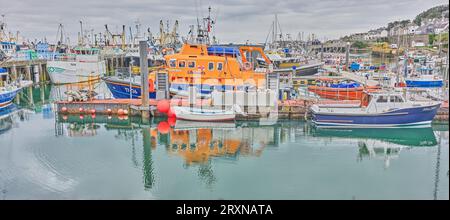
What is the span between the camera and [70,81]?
3400cm

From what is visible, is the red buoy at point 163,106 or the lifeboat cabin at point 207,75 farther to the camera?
the lifeboat cabin at point 207,75

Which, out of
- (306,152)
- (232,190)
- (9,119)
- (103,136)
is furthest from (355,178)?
(9,119)

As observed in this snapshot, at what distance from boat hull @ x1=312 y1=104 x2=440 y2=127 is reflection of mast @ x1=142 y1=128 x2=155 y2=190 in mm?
7515

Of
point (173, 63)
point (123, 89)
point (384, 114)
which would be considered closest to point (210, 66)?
point (173, 63)

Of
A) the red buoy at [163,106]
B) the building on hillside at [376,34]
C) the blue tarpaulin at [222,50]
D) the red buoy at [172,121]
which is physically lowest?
the red buoy at [172,121]

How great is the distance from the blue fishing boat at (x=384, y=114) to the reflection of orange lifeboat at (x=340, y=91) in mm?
4369

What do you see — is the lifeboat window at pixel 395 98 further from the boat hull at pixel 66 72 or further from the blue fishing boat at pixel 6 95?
the boat hull at pixel 66 72

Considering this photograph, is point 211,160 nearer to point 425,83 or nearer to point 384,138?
point 384,138

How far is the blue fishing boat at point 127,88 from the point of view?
67.5 feet

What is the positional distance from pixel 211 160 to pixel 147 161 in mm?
2183

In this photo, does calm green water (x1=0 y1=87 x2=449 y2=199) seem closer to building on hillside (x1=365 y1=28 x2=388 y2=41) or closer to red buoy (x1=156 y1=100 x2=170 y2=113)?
red buoy (x1=156 y1=100 x2=170 y2=113)

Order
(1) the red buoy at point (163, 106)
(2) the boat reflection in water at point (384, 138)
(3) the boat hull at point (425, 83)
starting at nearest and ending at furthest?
(2) the boat reflection in water at point (384, 138) < (1) the red buoy at point (163, 106) < (3) the boat hull at point (425, 83)

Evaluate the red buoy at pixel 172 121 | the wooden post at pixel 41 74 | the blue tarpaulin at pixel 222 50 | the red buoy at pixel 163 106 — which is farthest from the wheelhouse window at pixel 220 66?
the wooden post at pixel 41 74

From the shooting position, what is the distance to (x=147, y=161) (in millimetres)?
12102
